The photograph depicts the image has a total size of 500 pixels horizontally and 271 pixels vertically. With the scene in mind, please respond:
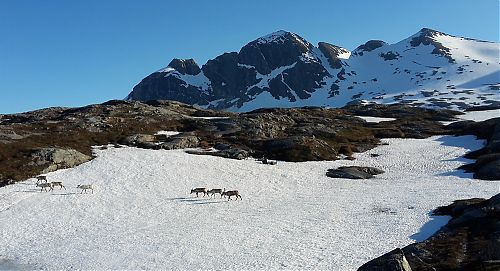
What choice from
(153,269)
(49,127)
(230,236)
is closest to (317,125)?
(49,127)

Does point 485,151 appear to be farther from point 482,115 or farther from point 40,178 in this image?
point 482,115

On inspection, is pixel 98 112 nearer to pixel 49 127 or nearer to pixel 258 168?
pixel 49 127

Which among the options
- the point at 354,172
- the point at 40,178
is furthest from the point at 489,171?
the point at 40,178

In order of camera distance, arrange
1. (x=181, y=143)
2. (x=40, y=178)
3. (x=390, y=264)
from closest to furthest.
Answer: (x=390, y=264)
(x=40, y=178)
(x=181, y=143)

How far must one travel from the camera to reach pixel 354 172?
53281 mm

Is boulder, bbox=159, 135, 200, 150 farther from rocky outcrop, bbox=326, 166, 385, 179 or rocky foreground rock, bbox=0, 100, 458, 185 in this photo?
rocky outcrop, bbox=326, 166, 385, 179

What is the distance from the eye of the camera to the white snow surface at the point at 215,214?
26484 mm

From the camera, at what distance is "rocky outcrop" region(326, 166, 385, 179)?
52.5 m

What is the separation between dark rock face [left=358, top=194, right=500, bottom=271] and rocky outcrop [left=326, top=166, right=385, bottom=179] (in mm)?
18723

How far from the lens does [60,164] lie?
47.9 metres

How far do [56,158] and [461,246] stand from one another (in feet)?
139

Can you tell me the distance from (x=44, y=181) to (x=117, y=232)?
54.4 ft

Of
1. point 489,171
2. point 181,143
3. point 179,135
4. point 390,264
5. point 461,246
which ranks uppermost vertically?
point 179,135

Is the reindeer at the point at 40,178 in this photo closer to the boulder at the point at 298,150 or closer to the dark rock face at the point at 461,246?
the boulder at the point at 298,150
